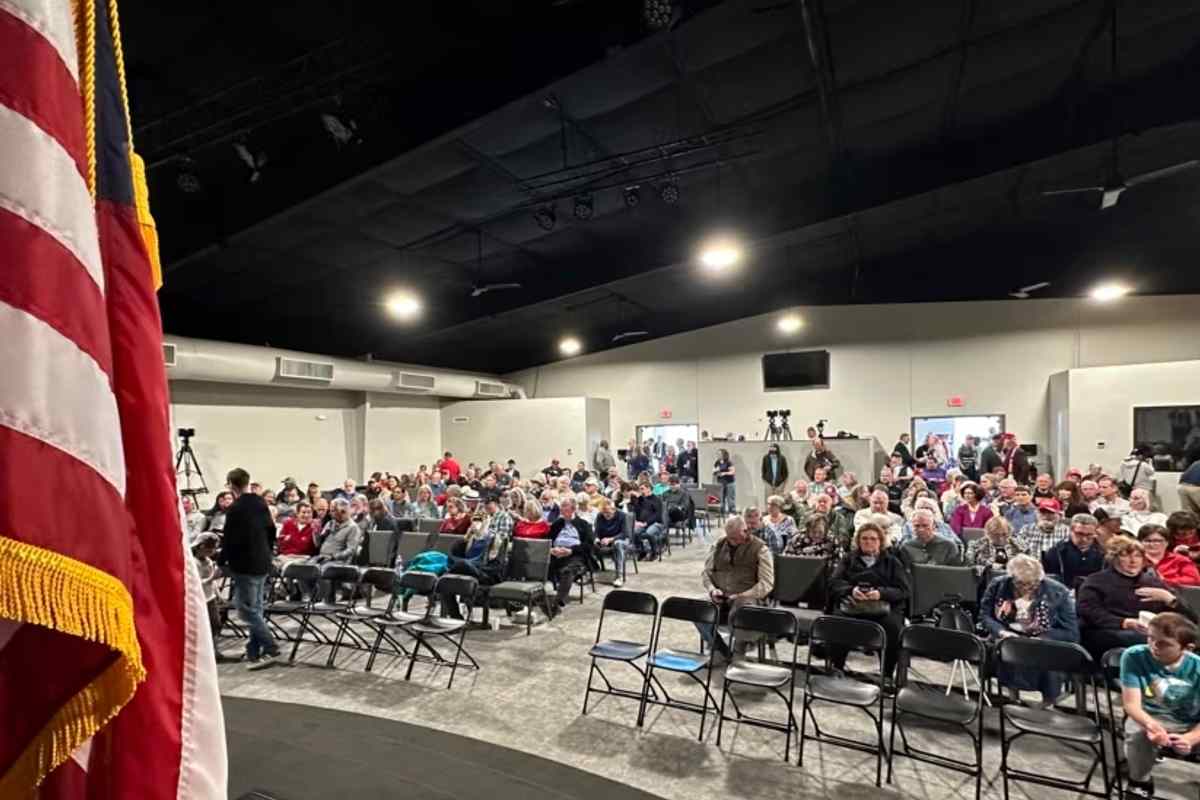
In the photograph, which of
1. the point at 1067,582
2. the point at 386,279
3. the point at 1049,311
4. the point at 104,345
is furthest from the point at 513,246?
the point at 1049,311

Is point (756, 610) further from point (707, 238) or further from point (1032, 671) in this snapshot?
point (707, 238)

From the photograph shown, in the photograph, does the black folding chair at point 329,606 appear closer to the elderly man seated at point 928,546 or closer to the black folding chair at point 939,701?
the black folding chair at point 939,701

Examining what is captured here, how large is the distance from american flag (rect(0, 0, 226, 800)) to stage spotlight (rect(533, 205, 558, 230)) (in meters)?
7.64

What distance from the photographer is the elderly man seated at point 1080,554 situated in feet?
16.8

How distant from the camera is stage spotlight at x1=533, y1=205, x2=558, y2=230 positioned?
8.42 metres

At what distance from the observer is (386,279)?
1020 centimetres

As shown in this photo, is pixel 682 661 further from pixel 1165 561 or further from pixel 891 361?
pixel 891 361

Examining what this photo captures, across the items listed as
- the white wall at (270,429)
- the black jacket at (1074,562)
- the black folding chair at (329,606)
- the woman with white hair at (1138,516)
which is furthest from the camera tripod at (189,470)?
the woman with white hair at (1138,516)

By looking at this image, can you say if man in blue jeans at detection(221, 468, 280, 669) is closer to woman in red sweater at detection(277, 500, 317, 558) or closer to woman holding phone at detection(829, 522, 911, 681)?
woman in red sweater at detection(277, 500, 317, 558)

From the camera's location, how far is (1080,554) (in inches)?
205

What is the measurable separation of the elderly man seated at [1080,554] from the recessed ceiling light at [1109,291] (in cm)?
942

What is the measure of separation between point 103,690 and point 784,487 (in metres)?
12.7

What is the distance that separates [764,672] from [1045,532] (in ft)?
12.2

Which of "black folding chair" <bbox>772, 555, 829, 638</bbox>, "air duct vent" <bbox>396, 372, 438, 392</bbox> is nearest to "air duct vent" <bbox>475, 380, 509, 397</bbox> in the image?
"air duct vent" <bbox>396, 372, 438, 392</bbox>
